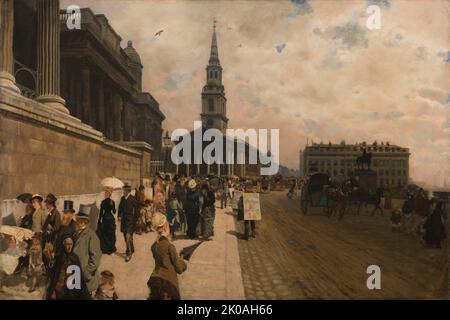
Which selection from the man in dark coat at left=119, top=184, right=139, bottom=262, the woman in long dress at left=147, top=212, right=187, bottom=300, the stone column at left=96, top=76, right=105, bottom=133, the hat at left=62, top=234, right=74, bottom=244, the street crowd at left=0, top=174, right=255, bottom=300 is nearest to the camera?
the woman in long dress at left=147, top=212, right=187, bottom=300

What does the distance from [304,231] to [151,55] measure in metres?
6.06

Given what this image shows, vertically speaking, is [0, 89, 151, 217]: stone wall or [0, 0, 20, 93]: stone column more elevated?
[0, 0, 20, 93]: stone column

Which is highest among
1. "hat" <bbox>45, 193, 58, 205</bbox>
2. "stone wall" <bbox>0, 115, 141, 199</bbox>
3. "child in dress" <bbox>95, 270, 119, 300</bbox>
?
"stone wall" <bbox>0, 115, 141, 199</bbox>

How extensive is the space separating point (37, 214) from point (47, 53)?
412cm

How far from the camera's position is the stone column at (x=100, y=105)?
39.1 ft

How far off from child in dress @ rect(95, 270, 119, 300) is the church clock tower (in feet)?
13.1

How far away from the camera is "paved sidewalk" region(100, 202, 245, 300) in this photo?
19.4 feet

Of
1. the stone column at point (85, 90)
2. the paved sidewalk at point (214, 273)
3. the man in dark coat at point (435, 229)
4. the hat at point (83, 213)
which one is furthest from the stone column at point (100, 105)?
the man in dark coat at point (435, 229)

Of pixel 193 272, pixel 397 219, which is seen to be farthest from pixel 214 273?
pixel 397 219

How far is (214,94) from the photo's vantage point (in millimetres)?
7852

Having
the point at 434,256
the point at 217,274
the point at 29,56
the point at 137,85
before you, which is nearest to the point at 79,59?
the point at 29,56

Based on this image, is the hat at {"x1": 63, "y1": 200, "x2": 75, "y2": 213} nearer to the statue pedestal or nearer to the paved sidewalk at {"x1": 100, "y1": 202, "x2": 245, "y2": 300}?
the paved sidewalk at {"x1": 100, "y1": 202, "x2": 245, "y2": 300}

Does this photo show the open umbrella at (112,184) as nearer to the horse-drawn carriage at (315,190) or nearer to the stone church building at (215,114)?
the stone church building at (215,114)

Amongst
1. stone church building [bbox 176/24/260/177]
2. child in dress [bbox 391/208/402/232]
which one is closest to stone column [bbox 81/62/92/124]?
stone church building [bbox 176/24/260/177]
